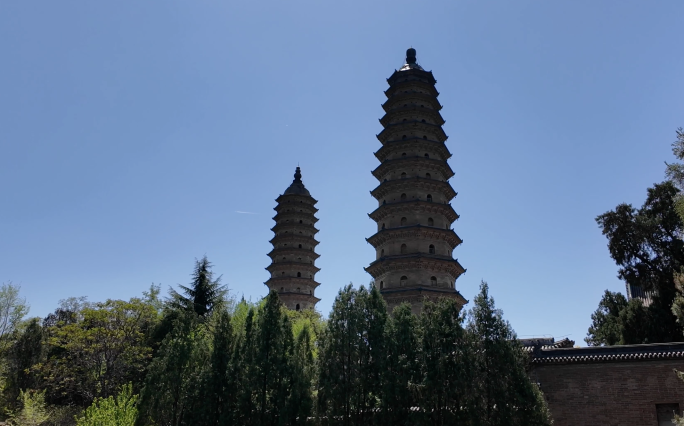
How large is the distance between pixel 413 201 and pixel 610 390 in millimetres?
14921

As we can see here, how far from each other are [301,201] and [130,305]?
2389 cm

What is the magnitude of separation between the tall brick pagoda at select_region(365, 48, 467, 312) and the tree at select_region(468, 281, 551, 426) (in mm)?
10313

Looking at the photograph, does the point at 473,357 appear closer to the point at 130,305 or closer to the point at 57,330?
the point at 130,305

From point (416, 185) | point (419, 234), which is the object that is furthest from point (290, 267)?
point (419, 234)

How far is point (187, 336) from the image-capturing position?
1595 centimetres

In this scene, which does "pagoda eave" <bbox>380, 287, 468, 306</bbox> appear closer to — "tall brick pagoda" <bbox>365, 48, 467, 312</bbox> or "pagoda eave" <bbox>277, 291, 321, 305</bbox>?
"tall brick pagoda" <bbox>365, 48, 467, 312</bbox>

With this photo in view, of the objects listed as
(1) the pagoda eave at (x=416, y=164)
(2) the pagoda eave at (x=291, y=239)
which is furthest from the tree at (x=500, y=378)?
(2) the pagoda eave at (x=291, y=239)

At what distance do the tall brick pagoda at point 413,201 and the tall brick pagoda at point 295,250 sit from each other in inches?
526

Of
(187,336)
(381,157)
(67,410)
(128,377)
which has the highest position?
(381,157)

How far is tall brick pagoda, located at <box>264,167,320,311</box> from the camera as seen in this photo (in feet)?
133

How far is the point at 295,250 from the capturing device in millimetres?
42469

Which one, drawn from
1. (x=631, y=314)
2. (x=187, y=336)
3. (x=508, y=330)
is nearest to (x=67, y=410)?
(x=187, y=336)

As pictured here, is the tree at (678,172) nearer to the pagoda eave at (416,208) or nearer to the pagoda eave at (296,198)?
the pagoda eave at (416,208)

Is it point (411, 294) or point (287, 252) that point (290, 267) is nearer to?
point (287, 252)
